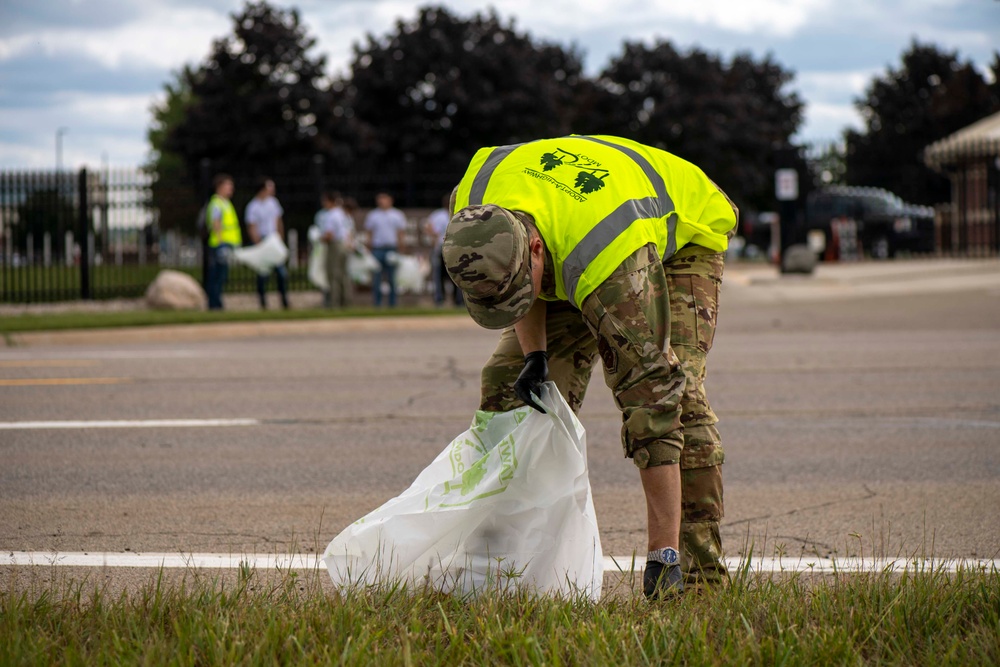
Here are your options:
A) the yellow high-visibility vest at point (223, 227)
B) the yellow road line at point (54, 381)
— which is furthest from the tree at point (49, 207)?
the yellow road line at point (54, 381)

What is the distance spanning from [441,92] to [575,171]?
37375mm

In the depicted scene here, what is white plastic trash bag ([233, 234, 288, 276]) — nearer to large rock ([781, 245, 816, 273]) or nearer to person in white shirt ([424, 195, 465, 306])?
person in white shirt ([424, 195, 465, 306])

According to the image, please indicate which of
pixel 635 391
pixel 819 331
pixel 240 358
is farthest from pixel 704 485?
pixel 819 331

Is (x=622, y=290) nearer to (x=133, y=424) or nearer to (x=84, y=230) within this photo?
(x=133, y=424)

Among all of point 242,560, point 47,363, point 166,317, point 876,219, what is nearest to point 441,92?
point 876,219

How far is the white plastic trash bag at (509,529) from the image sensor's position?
3.41 meters

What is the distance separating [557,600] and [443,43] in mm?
38300

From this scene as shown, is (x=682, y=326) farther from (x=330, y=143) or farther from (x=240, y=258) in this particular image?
(x=330, y=143)

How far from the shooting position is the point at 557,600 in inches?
124

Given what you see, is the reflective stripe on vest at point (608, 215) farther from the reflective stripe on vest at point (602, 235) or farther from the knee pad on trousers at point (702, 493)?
the knee pad on trousers at point (702, 493)

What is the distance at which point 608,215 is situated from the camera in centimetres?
308

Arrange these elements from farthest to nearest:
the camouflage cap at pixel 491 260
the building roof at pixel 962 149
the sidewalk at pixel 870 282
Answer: the building roof at pixel 962 149, the sidewalk at pixel 870 282, the camouflage cap at pixel 491 260

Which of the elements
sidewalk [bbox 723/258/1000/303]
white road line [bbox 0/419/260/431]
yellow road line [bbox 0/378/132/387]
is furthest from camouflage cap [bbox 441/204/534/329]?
sidewalk [bbox 723/258/1000/303]

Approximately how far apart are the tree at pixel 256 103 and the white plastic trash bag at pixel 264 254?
76.5ft
